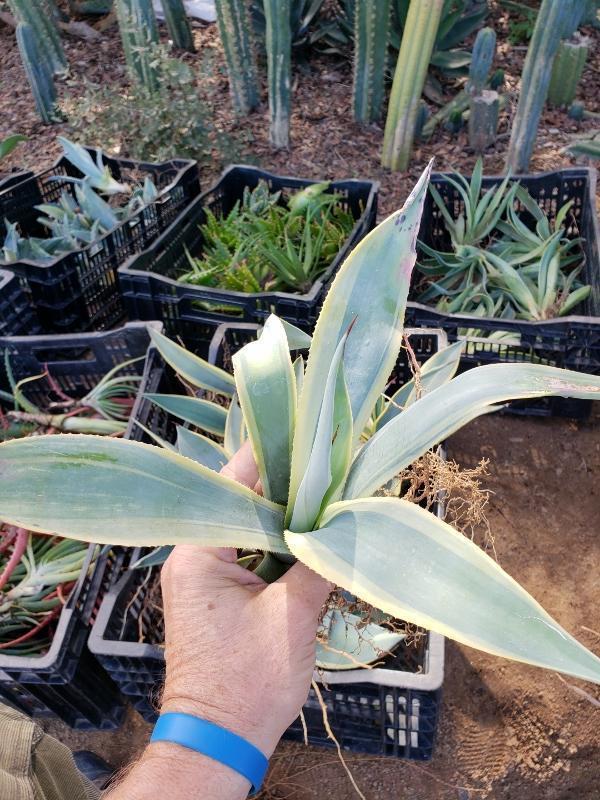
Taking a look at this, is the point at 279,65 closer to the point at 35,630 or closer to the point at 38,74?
the point at 38,74

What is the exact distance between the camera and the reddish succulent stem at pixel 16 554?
4.63 ft

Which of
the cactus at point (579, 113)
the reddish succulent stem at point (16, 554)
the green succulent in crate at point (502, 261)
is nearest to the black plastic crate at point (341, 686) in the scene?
the reddish succulent stem at point (16, 554)

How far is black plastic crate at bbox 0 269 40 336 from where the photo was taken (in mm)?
1907

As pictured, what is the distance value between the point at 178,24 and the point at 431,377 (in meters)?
3.88

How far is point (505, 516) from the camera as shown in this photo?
1.83 meters

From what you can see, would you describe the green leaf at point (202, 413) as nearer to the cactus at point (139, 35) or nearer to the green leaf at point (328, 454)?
the green leaf at point (328, 454)

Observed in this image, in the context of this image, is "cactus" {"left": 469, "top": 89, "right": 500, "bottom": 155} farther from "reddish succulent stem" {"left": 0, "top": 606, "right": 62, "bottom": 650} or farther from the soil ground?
"reddish succulent stem" {"left": 0, "top": 606, "right": 62, "bottom": 650}

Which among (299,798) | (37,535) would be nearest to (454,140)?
(37,535)

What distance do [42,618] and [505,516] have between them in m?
1.27

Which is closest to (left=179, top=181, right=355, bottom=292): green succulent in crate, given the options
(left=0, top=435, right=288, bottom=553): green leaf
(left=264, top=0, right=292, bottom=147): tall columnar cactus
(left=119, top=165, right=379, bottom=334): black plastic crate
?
(left=119, top=165, right=379, bottom=334): black plastic crate

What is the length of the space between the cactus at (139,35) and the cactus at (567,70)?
2139 millimetres

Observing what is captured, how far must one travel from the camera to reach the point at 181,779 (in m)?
0.76

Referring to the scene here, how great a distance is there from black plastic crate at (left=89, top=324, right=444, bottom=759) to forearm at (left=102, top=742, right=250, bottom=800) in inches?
14.8

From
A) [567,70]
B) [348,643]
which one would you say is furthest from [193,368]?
[567,70]
